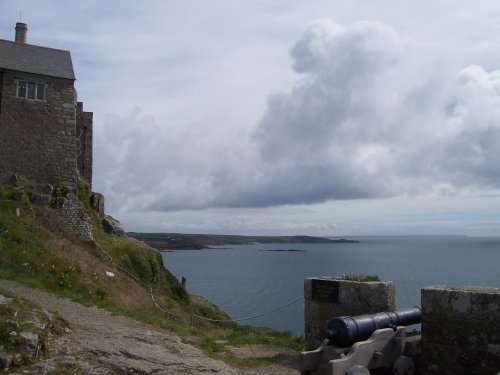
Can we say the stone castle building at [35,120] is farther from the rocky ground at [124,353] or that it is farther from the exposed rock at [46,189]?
the rocky ground at [124,353]

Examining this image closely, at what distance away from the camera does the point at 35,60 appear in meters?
22.7

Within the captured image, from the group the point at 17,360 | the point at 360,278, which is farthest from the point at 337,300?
the point at 17,360

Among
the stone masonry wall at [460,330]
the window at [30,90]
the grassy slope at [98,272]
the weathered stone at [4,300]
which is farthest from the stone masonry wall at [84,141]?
the stone masonry wall at [460,330]

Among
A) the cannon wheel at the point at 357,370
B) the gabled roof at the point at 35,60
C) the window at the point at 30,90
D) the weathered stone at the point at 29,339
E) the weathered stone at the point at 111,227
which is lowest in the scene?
the cannon wheel at the point at 357,370

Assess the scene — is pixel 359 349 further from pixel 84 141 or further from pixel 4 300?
pixel 84 141

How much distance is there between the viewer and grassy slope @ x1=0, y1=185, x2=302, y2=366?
494 inches

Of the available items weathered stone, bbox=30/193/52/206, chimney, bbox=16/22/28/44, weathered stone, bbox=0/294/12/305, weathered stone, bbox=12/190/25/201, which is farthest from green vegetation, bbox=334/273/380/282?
chimney, bbox=16/22/28/44

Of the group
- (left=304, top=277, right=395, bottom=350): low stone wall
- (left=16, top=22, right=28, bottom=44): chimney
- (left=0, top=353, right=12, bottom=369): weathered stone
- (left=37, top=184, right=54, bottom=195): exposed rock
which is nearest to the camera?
(left=0, top=353, right=12, bottom=369): weathered stone

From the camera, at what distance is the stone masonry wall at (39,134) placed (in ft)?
69.7

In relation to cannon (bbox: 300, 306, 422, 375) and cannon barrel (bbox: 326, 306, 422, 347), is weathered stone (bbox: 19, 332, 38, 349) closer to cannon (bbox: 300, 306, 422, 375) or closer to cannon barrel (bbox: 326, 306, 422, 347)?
cannon (bbox: 300, 306, 422, 375)

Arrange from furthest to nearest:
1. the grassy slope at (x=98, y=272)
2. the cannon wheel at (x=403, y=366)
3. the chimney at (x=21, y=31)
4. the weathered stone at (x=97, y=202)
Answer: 1. the weathered stone at (x=97, y=202)
2. the chimney at (x=21, y=31)
3. the grassy slope at (x=98, y=272)
4. the cannon wheel at (x=403, y=366)

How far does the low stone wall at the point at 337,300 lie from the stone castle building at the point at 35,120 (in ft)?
48.5

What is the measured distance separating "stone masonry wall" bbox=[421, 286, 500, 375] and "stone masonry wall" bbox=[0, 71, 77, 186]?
17450mm

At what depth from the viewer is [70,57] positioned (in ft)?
79.5
